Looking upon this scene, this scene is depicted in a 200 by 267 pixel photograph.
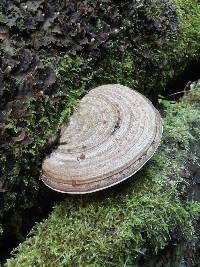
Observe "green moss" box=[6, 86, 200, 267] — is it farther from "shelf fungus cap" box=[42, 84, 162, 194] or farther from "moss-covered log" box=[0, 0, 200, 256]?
"moss-covered log" box=[0, 0, 200, 256]

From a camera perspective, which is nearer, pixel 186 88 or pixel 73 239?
pixel 73 239

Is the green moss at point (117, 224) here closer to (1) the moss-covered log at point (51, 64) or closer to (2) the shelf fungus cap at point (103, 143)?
(2) the shelf fungus cap at point (103, 143)

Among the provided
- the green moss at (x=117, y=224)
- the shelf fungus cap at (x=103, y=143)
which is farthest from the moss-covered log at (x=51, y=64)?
the green moss at (x=117, y=224)

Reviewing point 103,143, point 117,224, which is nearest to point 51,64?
point 103,143

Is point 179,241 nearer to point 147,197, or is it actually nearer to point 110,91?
point 147,197

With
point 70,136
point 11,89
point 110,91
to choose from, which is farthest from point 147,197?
point 11,89

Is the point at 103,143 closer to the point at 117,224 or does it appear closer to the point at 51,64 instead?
the point at 117,224

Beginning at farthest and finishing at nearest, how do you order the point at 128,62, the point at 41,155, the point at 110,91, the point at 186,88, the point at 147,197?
1. the point at 186,88
2. the point at 128,62
3. the point at 110,91
4. the point at 41,155
5. the point at 147,197
